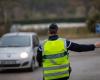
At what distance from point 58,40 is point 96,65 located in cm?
1256

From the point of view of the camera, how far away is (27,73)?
768 inches

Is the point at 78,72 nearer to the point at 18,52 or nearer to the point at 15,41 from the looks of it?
the point at 18,52

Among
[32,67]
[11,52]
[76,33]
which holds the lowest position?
[76,33]

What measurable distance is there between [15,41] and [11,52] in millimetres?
1306

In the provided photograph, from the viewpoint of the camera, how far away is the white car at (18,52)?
19500mm

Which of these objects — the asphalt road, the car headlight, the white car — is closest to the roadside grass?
the asphalt road

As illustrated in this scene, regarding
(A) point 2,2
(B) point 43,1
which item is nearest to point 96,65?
(A) point 2,2

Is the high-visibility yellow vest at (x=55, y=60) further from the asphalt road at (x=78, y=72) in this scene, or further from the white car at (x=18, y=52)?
the white car at (x=18, y=52)

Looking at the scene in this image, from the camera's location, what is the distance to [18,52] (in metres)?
19.8

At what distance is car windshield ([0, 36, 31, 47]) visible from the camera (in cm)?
2072

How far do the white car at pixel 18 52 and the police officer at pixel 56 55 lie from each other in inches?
425

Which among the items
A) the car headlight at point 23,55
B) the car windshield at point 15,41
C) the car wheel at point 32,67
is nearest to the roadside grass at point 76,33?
the car windshield at point 15,41

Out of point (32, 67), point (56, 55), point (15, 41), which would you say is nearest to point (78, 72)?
point (32, 67)

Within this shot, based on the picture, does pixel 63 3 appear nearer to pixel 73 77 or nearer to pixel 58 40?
pixel 73 77
